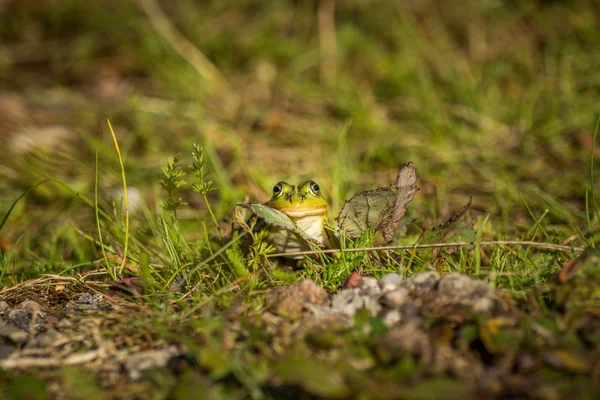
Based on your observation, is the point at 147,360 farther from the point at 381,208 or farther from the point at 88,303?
the point at 381,208

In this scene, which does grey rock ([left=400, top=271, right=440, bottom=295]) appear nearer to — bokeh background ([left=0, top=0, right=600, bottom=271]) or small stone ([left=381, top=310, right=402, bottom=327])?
small stone ([left=381, top=310, right=402, bottom=327])

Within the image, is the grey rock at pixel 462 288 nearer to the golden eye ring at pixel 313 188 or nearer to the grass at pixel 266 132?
the grass at pixel 266 132

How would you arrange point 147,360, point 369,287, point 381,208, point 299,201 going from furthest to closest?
point 299,201 < point 381,208 < point 369,287 < point 147,360

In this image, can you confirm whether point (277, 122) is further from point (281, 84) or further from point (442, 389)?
point (442, 389)

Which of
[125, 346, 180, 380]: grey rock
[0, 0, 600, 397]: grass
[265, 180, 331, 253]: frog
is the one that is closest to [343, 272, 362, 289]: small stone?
[0, 0, 600, 397]: grass

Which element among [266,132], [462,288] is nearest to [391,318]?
[462,288]

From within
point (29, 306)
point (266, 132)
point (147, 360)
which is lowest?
point (147, 360)
